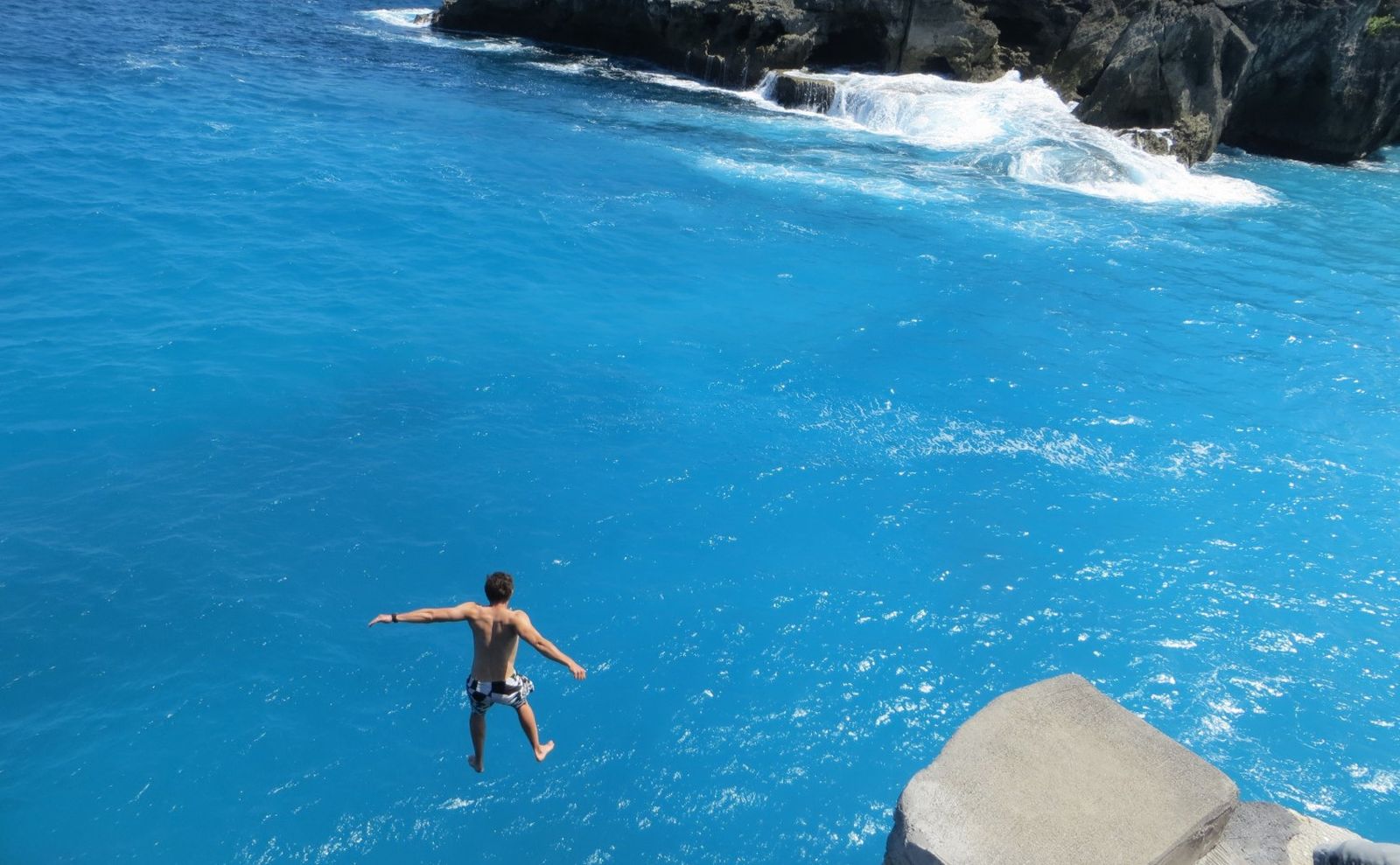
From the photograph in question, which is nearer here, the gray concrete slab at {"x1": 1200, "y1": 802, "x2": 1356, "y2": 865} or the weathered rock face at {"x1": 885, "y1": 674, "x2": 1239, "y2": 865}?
the weathered rock face at {"x1": 885, "y1": 674, "x2": 1239, "y2": 865}

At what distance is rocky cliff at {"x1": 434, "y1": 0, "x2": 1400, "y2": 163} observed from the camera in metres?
28.4

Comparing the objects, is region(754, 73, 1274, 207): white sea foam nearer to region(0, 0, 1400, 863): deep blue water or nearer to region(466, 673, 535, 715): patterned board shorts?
region(0, 0, 1400, 863): deep blue water

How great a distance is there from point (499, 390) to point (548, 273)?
457 centimetres

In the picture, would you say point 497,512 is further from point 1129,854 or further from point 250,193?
point 250,193

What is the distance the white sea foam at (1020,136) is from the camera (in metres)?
25.8

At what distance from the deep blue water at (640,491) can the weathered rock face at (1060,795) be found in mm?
2103

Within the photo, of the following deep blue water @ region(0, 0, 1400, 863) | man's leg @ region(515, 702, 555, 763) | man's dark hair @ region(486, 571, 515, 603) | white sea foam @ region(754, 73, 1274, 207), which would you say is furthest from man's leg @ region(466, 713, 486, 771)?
white sea foam @ region(754, 73, 1274, 207)

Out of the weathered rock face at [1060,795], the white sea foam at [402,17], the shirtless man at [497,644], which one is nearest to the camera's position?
the weathered rock face at [1060,795]

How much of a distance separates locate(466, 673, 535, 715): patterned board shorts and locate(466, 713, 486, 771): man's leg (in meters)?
0.19

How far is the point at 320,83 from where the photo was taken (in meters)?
30.0

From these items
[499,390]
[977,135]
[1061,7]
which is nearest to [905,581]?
[499,390]

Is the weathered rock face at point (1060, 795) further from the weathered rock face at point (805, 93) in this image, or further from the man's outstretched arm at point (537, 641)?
the weathered rock face at point (805, 93)

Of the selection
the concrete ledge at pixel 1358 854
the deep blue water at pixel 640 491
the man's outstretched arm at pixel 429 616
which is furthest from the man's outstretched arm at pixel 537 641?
the concrete ledge at pixel 1358 854

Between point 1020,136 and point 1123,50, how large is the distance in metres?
4.09
